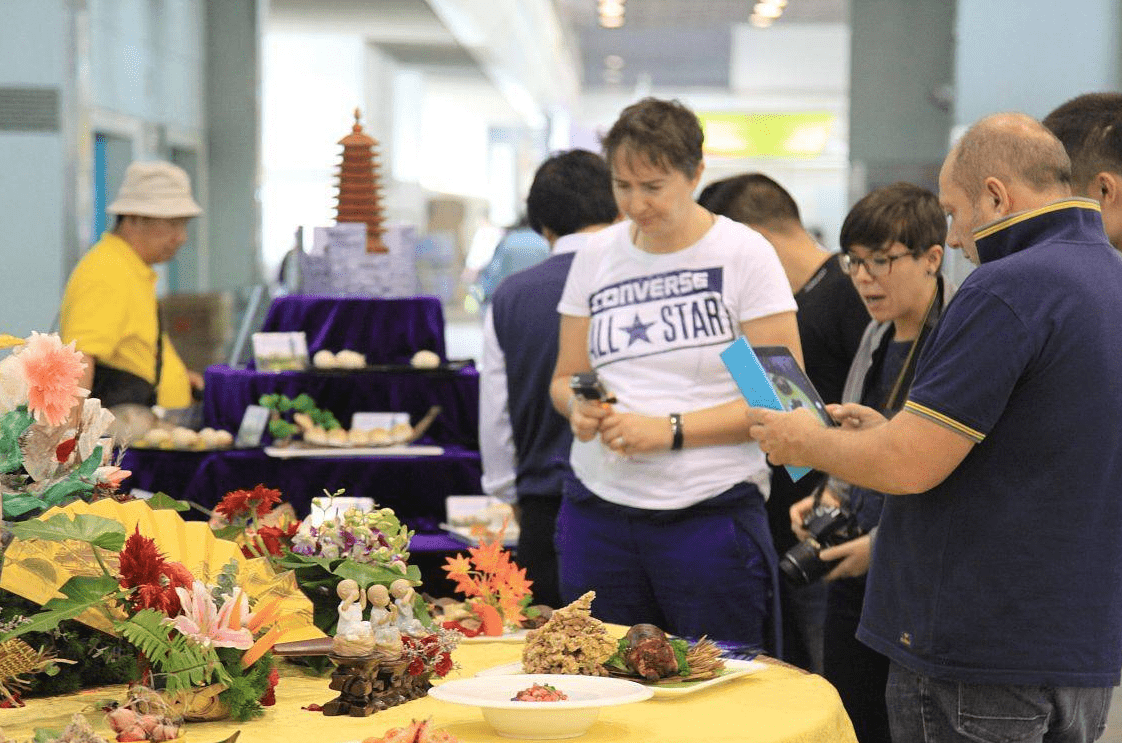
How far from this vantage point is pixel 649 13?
1816 centimetres

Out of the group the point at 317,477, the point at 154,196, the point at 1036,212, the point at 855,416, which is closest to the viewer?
the point at 1036,212

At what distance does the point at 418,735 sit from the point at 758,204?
252 cm

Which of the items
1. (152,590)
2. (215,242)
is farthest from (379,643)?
(215,242)

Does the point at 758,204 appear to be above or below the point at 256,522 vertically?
above

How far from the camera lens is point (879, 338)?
3.10 meters

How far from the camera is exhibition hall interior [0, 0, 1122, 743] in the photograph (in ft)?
6.06

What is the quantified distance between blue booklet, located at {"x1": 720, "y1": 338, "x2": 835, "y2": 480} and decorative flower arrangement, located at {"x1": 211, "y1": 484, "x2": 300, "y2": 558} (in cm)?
71

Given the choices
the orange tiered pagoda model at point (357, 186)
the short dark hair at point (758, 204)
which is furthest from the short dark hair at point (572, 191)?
the orange tiered pagoda model at point (357, 186)

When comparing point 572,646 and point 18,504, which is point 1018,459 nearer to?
point 572,646

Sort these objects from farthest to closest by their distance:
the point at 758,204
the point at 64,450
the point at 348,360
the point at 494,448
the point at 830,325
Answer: the point at 348,360
the point at 494,448
the point at 758,204
the point at 830,325
the point at 64,450

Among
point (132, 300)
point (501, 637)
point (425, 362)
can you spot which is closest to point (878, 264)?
point (501, 637)

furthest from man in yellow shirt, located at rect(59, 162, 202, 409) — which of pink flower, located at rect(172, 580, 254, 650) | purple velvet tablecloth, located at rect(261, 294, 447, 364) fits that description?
pink flower, located at rect(172, 580, 254, 650)

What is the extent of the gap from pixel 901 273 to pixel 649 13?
15780 mm

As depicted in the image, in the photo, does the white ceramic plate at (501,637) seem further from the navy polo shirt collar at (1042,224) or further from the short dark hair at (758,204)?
the short dark hair at (758,204)
